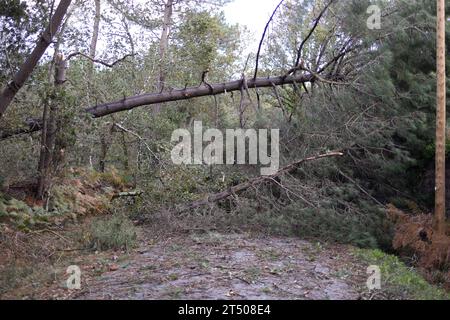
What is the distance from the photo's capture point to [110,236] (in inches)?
289

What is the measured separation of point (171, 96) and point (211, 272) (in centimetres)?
532

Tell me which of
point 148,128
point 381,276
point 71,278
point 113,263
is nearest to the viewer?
point 71,278

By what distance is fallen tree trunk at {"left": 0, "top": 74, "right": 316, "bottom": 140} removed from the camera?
9078 mm

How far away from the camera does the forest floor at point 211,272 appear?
201 inches

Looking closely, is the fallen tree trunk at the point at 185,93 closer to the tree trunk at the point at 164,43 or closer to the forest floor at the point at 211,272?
the tree trunk at the point at 164,43

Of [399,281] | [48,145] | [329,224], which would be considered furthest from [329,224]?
[48,145]

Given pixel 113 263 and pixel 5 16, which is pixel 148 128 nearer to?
pixel 5 16

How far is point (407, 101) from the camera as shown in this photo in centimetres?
986

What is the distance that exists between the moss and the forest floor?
10.2 inches

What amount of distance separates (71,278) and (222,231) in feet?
12.0

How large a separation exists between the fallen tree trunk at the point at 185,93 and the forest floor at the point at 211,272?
3.11 m

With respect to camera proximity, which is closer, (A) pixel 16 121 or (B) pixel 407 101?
(A) pixel 16 121
